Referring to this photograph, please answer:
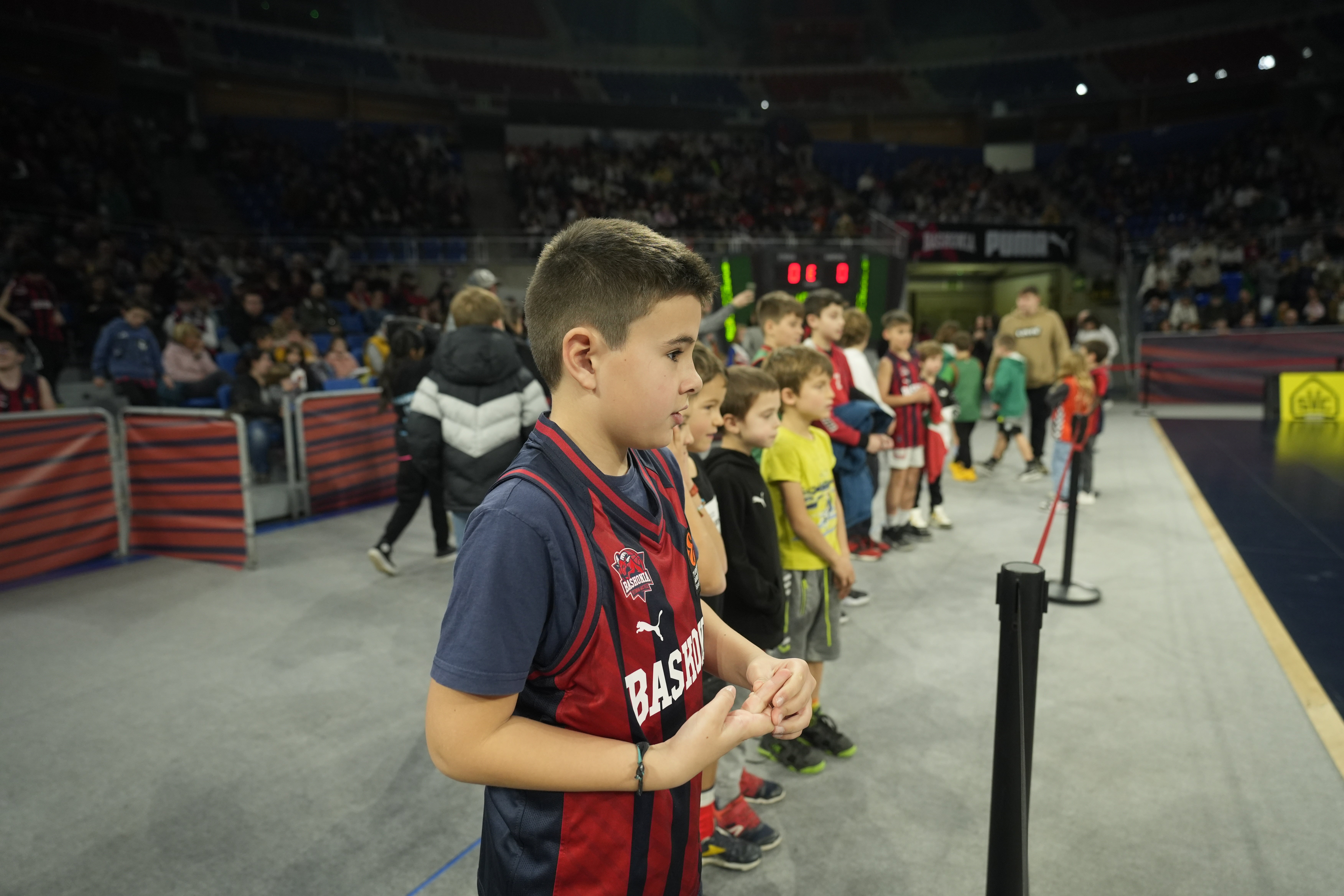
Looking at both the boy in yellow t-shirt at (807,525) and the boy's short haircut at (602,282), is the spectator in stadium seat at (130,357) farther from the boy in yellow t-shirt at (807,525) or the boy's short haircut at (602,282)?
the boy's short haircut at (602,282)

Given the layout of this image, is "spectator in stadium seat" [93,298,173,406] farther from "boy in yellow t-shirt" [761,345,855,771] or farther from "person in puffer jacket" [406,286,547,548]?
"boy in yellow t-shirt" [761,345,855,771]

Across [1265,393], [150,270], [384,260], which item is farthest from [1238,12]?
[150,270]

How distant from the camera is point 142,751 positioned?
9.84 feet

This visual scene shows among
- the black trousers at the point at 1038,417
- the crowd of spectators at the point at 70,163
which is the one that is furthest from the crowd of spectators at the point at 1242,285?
the crowd of spectators at the point at 70,163

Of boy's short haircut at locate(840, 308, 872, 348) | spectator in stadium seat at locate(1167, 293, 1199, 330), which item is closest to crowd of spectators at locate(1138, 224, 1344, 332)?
spectator in stadium seat at locate(1167, 293, 1199, 330)

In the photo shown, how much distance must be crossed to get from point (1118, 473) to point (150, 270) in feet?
40.7

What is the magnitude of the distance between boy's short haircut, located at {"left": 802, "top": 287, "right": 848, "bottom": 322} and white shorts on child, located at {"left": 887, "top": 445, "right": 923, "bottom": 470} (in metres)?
1.63

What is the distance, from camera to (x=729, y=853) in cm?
235

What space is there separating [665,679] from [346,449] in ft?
21.9

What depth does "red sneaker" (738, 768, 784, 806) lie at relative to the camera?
105 inches

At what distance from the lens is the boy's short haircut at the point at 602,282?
1115 millimetres

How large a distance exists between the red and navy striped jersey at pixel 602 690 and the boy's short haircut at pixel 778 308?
124 inches

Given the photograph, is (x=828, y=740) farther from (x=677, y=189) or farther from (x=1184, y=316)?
(x=677, y=189)

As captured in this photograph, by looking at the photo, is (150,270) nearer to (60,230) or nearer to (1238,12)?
(60,230)
